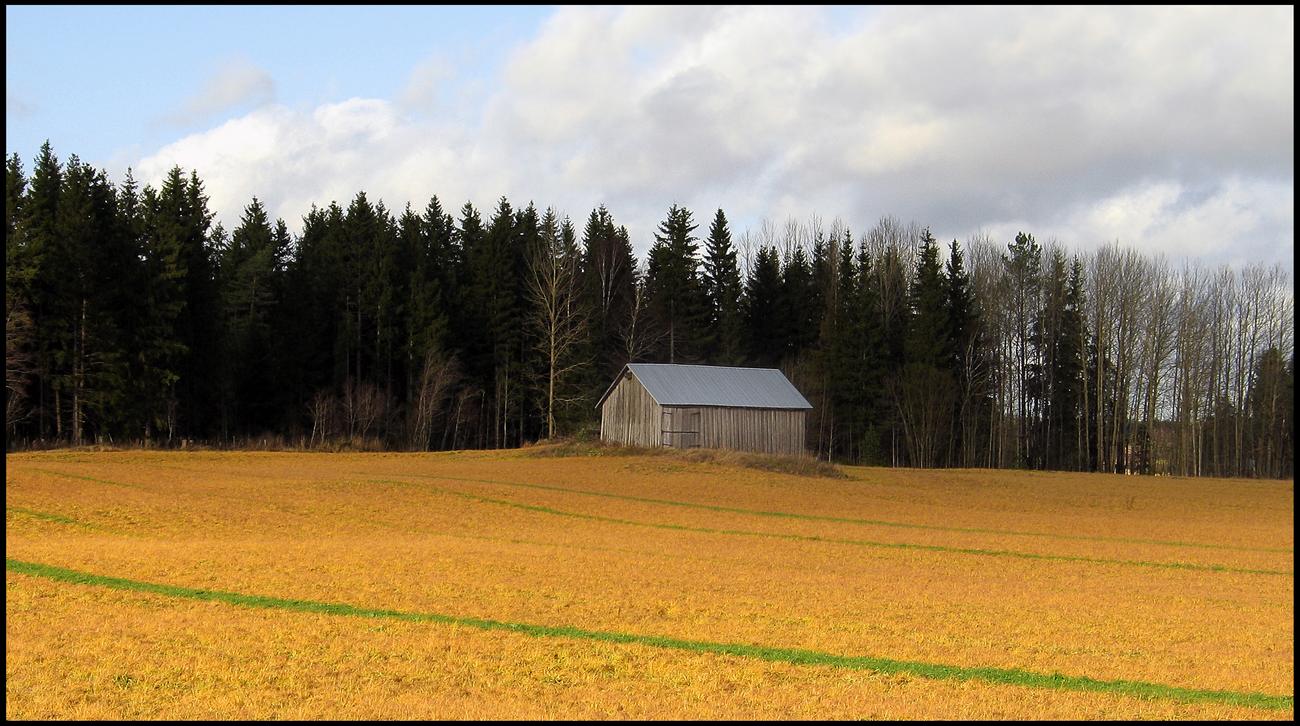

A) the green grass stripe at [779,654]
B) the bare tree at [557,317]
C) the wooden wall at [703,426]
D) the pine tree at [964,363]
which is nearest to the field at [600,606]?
the green grass stripe at [779,654]

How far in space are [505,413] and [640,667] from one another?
65.5 meters

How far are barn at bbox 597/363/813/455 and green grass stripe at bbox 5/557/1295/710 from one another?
40.8m

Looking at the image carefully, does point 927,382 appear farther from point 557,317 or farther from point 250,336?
point 250,336

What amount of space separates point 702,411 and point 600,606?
139 ft

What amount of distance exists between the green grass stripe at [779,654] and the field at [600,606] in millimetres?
61

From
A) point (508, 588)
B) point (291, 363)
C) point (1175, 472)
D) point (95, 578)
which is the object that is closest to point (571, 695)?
point (508, 588)

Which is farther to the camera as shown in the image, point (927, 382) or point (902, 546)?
point (927, 382)

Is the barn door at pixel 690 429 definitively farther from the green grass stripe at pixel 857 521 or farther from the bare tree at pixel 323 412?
the bare tree at pixel 323 412

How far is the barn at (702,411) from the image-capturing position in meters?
59.8

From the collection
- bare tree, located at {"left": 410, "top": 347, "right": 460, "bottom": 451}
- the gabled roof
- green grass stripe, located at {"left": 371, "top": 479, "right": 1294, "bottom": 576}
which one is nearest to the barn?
the gabled roof

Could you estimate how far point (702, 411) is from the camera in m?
60.2

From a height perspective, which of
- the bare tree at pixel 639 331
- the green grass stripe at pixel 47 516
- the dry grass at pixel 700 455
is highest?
the bare tree at pixel 639 331

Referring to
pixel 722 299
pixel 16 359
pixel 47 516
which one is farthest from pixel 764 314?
pixel 47 516

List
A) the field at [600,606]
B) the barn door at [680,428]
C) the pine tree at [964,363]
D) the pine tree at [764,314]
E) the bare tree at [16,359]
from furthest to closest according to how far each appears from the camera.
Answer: the pine tree at [764,314]
the pine tree at [964,363]
the barn door at [680,428]
the bare tree at [16,359]
the field at [600,606]
